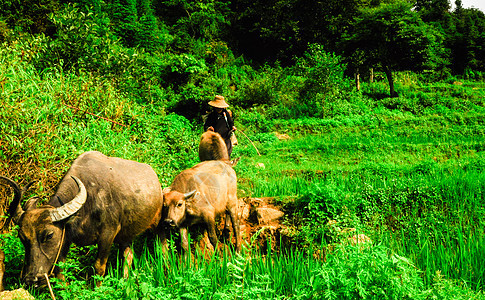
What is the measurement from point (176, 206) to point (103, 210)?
0.80m

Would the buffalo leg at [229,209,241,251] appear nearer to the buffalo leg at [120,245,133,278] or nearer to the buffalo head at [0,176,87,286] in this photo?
the buffalo leg at [120,245,133,278]

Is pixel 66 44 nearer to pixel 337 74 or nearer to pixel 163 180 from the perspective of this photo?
pixel 163 180

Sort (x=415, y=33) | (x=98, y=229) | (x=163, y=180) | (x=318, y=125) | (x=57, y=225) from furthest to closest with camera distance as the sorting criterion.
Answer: (x=415, y=33)
(x=318, y=125)
(x=163, y=180)
(x=98, y=229)
(x=57, y=225)

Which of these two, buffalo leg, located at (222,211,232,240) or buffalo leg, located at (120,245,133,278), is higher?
buffalo leg, located at (120,245,133,278)

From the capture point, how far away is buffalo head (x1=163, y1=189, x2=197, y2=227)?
3721mm

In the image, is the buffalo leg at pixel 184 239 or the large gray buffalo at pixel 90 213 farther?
the buffalo leg at pixel 184 239

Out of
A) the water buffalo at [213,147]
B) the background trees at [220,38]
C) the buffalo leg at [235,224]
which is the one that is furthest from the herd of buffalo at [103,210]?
the background trees at [220,38]

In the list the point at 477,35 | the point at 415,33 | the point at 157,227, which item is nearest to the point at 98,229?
the point at 157,227

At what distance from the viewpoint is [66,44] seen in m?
7.37

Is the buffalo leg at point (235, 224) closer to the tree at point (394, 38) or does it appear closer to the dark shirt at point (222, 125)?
the dark shirt at point (222, 125)

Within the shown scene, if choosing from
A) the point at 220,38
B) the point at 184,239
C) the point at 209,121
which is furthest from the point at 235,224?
the point at 220,38

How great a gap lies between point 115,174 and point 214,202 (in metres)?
1.38

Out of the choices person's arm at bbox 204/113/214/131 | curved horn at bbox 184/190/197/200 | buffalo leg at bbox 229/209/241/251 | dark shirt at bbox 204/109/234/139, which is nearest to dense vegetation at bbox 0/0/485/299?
buffalo leg at bbox 229/209/241/251

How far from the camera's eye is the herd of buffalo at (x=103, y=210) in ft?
9.70
